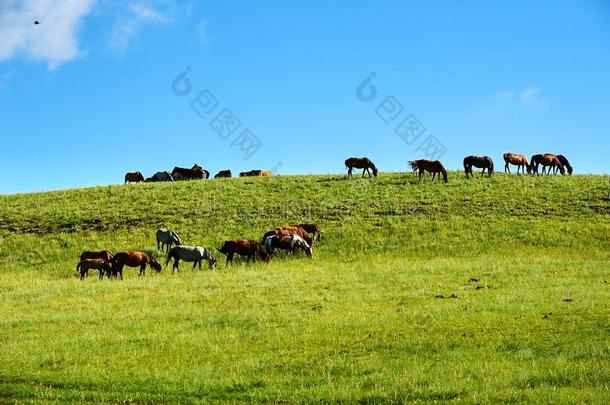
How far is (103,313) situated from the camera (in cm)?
1962

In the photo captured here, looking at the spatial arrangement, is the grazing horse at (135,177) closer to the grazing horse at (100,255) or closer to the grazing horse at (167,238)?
the grazing horse at (167,238)

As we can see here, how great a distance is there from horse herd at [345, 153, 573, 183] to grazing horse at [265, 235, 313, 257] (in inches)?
841

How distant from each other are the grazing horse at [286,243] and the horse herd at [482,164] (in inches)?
841

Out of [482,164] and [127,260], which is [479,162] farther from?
[127,260]

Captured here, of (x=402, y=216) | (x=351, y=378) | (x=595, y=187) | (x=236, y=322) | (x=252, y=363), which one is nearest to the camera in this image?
(x=351, y=378)

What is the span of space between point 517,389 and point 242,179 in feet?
160

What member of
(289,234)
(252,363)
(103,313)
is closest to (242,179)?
(289,234)

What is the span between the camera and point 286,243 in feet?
108

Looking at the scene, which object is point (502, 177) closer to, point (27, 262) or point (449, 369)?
point (27, 262)

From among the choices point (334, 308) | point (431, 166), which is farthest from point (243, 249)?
point (431, 166)

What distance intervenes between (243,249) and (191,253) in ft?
8.66

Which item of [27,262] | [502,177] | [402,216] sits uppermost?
[502,177]

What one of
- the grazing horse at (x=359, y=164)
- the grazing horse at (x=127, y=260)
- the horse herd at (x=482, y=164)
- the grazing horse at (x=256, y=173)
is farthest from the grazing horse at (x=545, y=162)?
the grazing horse at (x=127, y=260)

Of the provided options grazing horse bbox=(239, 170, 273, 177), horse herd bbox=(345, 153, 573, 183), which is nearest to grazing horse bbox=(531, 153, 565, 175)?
horse herd bbox=(345, 153, 573, 183)
